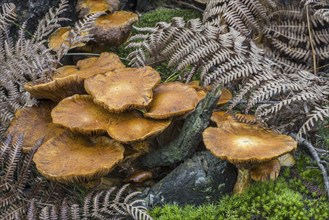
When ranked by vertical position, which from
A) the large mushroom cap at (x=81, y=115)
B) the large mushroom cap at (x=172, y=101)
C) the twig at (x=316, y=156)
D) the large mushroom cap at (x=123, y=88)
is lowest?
the twig at (x=316, y=156)

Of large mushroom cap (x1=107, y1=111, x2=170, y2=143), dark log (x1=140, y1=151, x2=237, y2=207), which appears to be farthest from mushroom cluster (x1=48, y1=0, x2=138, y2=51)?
dark log (x1=140, y1=151, x2=237, y2=207)

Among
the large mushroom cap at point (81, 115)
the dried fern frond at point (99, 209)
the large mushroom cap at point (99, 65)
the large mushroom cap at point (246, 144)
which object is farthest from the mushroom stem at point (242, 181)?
the large mushroom cap at point (99, 65)

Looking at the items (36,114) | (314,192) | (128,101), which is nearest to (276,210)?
(314,192)

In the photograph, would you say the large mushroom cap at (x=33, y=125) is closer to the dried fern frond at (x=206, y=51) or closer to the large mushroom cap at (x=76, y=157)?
the large mushroom cap at (x=76, y=157)

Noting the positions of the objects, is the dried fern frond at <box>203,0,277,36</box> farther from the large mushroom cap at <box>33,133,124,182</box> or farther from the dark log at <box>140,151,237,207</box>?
the large mushroom cap at <box>33,133,124,182</box>

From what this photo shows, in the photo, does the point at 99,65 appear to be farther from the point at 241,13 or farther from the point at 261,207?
the point at 261,207
